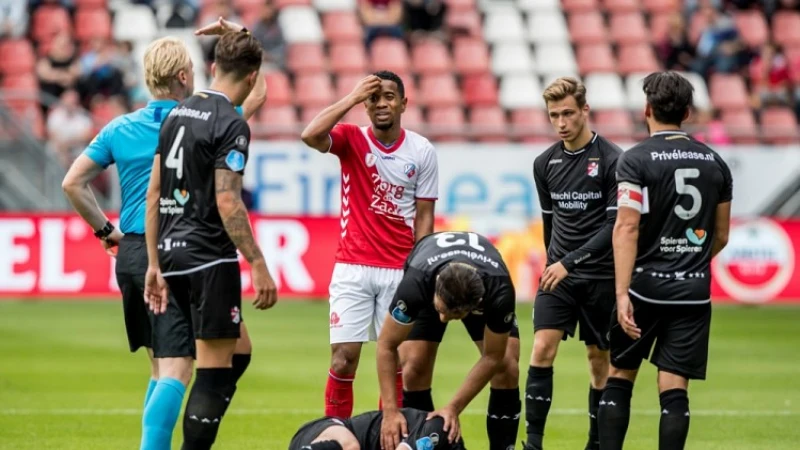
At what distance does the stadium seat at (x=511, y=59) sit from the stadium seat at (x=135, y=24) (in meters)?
6.42

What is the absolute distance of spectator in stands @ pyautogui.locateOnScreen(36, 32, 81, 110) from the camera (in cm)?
2256

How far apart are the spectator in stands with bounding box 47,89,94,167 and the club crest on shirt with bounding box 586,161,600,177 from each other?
13193 mm

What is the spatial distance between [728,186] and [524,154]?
13744 mm

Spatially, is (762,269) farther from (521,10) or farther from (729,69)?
(521,10)

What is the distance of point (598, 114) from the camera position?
25156 millimetres

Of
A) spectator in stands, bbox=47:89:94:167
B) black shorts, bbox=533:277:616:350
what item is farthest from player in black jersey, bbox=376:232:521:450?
spectator in stands, bbox=47:89:94:167

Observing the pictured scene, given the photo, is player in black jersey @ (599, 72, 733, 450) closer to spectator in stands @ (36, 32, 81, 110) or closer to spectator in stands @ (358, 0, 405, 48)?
spectator in stands @ (36, 32, 81, 110)

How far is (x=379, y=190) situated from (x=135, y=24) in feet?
52.8

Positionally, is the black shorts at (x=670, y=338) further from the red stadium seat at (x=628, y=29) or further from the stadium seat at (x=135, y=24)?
the red stadium seat at (x=628, y=29)

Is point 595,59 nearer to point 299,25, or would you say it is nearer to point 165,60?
point 299,25

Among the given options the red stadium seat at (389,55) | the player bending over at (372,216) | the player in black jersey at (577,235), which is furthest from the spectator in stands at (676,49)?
the player bending over at (372,216)

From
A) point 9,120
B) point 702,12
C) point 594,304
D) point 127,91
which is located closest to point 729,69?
point 702,12

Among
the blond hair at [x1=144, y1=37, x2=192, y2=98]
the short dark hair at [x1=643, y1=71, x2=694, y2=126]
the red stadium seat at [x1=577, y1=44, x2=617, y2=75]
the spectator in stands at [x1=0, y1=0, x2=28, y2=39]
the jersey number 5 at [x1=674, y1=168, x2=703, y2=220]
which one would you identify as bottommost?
the jersey number 5 at [x1=674, y1=168, x2=703, y2=220]

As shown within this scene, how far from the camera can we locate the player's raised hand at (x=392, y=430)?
7781 millimetres
